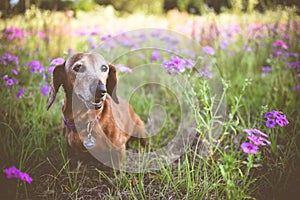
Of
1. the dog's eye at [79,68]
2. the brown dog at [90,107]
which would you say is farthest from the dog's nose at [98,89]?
the dog's eye at [79,68]

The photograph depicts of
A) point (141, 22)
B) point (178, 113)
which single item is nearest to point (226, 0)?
point (141, 22)

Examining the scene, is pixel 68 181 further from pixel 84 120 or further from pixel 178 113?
pixel 178 113

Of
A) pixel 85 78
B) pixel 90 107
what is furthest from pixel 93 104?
pixel 85 78

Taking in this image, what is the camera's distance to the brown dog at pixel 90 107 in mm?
1947

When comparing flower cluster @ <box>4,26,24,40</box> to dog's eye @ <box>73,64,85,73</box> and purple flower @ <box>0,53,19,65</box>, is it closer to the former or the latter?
purple flower @ <box>0,53,19,65</box>

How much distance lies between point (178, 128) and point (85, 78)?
136 centimetres

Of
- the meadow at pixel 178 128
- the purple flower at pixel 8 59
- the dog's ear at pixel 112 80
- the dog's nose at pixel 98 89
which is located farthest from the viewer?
the purple flower at pixel 8 59

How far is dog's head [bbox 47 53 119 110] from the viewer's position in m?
1.89

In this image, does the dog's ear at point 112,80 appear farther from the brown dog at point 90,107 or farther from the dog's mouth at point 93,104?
the dog's mouth at point 93,104

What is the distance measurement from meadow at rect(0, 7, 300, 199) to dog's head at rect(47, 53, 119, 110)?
25 centimetres

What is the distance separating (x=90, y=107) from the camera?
6.51 feet

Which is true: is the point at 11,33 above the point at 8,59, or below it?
above

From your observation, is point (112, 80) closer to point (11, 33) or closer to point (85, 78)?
point (85, 78)

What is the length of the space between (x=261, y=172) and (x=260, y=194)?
0.74 feet
